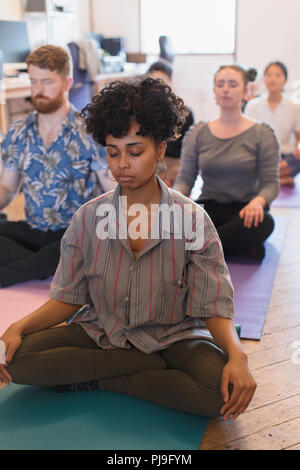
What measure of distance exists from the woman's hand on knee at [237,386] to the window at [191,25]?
6.17 meters

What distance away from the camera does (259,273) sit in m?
2.73

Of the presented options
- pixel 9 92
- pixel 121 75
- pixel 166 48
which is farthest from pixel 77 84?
pixel 9 92

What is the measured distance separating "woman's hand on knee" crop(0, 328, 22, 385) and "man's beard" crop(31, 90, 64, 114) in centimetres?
132

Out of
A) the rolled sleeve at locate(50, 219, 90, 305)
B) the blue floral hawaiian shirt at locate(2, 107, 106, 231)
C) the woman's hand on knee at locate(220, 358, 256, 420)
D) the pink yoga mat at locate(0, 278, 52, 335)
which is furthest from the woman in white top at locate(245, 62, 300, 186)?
the woman's hand on knee at locate(220, 358, 256, 420)

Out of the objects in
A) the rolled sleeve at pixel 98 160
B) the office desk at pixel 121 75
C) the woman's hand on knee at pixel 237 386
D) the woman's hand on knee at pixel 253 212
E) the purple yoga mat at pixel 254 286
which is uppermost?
the rolled sleeve at pixel 98 160

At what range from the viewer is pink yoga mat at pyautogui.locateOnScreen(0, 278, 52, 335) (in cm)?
226

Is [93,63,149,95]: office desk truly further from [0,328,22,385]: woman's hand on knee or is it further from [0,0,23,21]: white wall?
[0,328,22,385]: woman's hand on knee

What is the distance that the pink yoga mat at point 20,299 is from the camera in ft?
7.41

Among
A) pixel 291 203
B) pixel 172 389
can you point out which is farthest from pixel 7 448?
pixel 291 203

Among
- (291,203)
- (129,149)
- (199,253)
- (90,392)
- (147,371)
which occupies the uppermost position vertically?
(129,149)

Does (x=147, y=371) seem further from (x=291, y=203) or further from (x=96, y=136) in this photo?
(x=291, y=203)

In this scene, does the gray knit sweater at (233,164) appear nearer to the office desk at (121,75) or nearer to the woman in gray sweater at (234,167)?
the woman in gray sweater at (234,167)

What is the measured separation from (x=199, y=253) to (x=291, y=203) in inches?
102

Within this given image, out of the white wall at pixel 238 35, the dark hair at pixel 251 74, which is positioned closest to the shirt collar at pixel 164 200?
the dark hair at pixel 251 74
